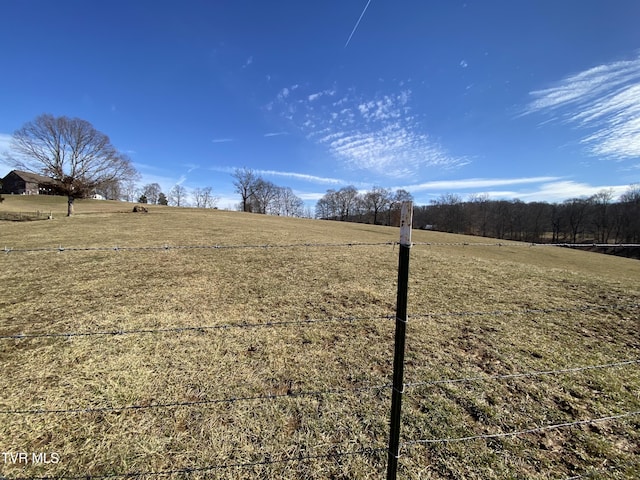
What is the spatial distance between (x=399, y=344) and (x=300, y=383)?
1934mm

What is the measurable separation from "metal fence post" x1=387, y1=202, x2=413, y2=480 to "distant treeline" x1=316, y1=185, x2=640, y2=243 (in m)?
56.2

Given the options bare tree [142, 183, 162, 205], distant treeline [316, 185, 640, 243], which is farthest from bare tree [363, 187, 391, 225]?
bare tree [142, 183, 162, 205]

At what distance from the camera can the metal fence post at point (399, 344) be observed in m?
1.58

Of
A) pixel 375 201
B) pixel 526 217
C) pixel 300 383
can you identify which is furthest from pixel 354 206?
pixel 300 383

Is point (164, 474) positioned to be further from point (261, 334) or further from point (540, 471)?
point (540, 471)

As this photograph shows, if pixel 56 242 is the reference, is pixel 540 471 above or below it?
below

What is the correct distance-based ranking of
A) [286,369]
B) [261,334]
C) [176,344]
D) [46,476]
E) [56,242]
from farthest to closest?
1. [56,242]
2. [261,334]
3. [176,344]
4. [286,369]
5. [46,476]

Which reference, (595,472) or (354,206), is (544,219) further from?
(595,472)

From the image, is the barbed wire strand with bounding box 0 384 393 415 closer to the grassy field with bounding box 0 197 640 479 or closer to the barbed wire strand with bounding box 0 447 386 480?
the grassy field with bounding box 0 197 640 479

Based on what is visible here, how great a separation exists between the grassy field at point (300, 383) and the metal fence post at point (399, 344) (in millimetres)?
652

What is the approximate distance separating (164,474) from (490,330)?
5017 millimetres

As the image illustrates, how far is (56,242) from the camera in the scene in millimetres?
11234

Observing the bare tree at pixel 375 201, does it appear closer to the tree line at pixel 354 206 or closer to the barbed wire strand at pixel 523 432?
the tree line at pixel 354 206

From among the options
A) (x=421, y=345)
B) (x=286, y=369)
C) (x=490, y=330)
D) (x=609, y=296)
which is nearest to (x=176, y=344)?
(x=286, y=369)
